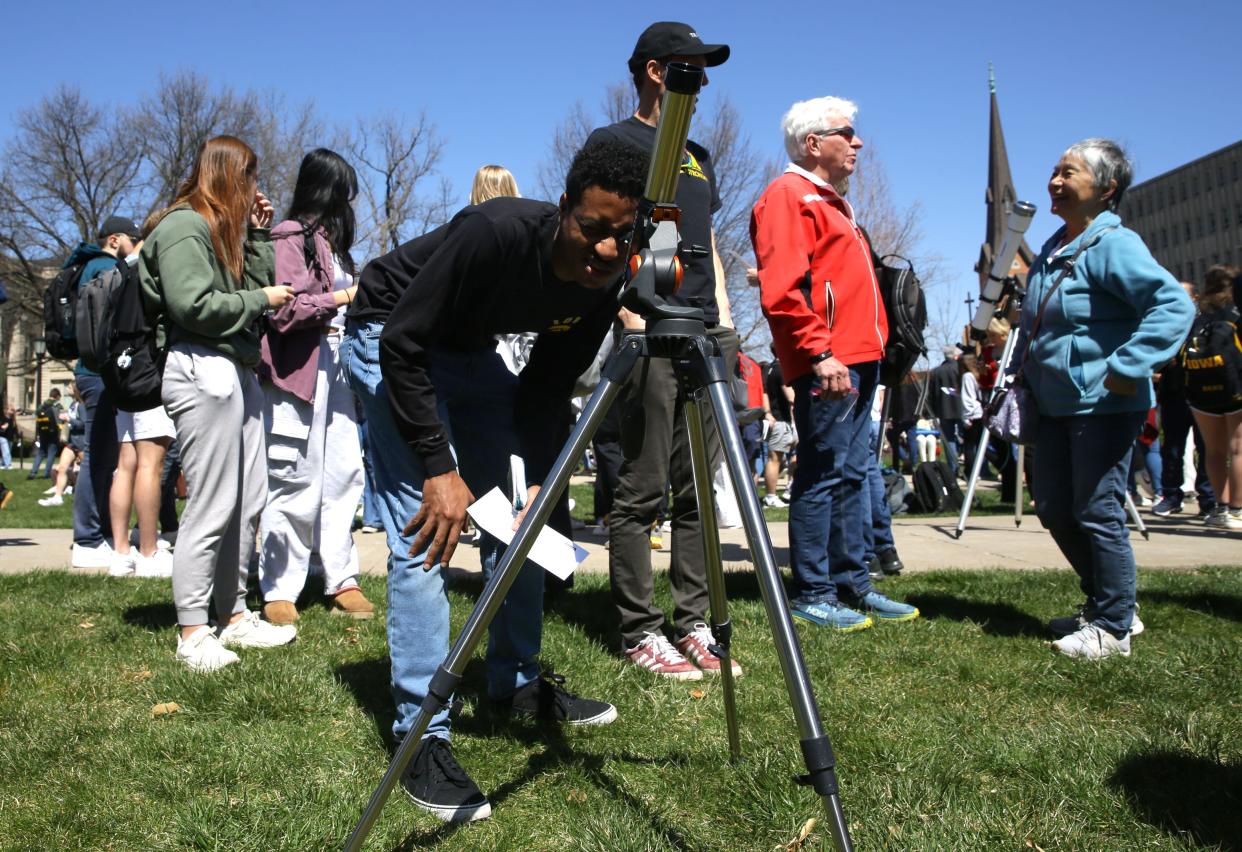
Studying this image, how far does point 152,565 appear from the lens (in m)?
6.09

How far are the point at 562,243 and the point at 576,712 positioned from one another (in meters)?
1.52

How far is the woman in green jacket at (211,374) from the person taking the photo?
384cm

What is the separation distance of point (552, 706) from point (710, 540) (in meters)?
1.06

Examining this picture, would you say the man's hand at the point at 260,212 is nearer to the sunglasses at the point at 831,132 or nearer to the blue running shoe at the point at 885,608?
the sunglasses at the point at 831,132

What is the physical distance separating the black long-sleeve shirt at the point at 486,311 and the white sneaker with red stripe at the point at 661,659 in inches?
41.4

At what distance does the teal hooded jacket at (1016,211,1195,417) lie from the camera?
383 centimetres

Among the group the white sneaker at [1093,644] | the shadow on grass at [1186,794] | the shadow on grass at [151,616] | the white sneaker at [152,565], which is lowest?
the shadow on grass at [1186,794]

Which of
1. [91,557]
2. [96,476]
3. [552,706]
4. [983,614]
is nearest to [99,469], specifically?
[96,476]

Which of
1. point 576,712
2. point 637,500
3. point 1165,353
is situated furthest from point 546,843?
point 1165,353

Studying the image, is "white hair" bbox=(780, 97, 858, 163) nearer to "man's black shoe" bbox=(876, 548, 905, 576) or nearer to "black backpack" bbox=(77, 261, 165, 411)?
"man's black shoe" bbox=(876, 548, 905, 576)

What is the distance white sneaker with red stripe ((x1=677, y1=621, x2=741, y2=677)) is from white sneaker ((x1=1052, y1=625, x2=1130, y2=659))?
4.32 feet

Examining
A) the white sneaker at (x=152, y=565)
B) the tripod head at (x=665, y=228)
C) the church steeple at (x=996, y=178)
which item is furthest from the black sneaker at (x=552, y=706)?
the church steeple at (x=996, y=178)

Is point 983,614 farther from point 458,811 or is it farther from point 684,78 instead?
point 684,78

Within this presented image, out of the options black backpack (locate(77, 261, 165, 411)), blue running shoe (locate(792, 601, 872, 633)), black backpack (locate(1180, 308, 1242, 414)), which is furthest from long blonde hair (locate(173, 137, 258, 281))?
black backpack (locate(1180, 308, 1242, 414))
